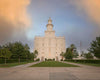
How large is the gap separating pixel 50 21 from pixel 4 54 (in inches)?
3207

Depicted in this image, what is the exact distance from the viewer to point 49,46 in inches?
4045

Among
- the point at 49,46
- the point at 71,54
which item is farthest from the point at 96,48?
the point at 49,46

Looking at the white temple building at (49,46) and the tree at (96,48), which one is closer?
the tree at (96,48)

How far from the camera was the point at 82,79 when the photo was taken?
8320 mm

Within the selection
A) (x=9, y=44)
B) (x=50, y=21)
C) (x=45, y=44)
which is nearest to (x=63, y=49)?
(x=45, y=44)

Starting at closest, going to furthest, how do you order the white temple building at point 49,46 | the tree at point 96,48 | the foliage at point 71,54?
the tree at point 96,48, the foliage at point 71,54, the white temple building at point 49,46

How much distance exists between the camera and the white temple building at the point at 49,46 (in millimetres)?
100250

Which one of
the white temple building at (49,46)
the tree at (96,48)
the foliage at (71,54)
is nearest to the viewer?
the tree at (96,48)

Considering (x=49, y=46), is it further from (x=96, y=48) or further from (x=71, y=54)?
(x=96, y=48)

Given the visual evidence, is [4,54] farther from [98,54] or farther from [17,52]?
[98,54]

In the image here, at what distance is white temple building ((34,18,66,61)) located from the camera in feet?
329

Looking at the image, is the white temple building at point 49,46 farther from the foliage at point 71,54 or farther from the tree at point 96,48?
the tree at point 96,48

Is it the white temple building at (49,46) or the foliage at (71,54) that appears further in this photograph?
the white temple building at (49,46)

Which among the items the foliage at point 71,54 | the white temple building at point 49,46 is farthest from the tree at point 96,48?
the white temple building at point 49,46
